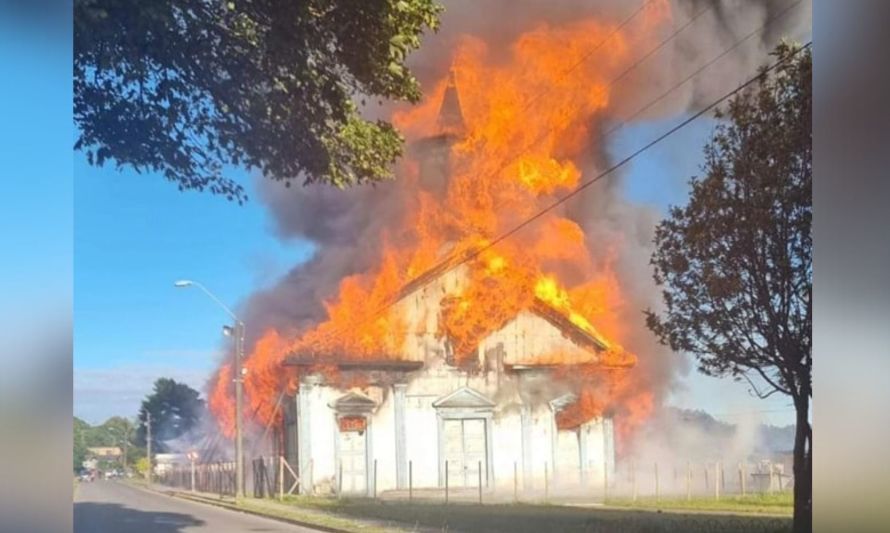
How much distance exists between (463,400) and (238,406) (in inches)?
30.5

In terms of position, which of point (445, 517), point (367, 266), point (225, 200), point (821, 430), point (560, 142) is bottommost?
point (445, 517)

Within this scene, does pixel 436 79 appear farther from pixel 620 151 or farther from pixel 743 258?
pixel 743 258

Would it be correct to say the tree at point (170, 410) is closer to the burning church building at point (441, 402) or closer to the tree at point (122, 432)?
the tree at point (122, 432)

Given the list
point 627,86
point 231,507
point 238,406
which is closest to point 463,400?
point 238,406

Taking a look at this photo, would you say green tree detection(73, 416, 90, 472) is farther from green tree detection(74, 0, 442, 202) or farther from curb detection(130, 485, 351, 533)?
green tree detection(74, 0, 442, 202)

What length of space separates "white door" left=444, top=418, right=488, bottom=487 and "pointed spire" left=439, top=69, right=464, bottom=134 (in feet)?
3.37

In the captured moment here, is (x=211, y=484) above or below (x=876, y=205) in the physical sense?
below

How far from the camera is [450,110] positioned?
3488 mm

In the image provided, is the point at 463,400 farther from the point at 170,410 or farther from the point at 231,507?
the point at 170,410

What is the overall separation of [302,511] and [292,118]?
4.40ft

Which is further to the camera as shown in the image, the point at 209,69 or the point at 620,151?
the point at 620,151

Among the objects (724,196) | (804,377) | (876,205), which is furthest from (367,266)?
(876,205)

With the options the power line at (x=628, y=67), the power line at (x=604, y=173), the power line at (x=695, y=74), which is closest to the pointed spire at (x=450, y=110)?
the power line at (x=628, y=67)

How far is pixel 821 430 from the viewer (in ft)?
12.0
